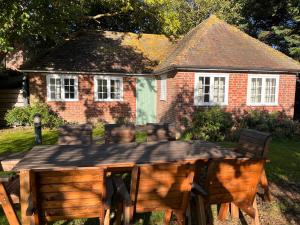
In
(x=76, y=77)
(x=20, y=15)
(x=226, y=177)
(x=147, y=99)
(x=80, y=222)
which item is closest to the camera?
(x=226, y=177)

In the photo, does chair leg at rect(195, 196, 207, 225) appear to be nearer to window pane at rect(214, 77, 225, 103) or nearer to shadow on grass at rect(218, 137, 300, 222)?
shadow on grass at rect(218, 137, 300, 222)

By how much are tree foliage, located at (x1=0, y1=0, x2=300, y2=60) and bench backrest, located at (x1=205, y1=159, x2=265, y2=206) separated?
904 centimetres

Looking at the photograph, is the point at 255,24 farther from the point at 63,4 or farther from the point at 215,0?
the point at 63,4

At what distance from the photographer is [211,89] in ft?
45.0

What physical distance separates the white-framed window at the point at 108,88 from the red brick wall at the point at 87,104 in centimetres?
22

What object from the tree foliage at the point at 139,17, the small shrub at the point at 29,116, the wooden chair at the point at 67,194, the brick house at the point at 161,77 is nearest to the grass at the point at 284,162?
the brick house at the point at 161,77

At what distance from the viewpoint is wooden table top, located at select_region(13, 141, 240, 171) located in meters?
4.14

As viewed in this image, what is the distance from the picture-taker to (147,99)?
666 inches

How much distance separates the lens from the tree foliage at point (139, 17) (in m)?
10.7

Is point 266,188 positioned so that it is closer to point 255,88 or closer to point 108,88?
point 255,88

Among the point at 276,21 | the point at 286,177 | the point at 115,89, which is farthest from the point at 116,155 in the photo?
the point at 276,21

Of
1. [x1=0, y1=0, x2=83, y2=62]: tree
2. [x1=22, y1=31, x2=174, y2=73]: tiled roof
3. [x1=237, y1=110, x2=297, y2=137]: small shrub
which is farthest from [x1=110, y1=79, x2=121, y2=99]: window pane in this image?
[x1=237, y1=110, x2=297, y2=137]: small shrub

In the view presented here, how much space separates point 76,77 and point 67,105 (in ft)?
5.21

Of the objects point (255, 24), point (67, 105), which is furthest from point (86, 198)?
point (255, 24)
